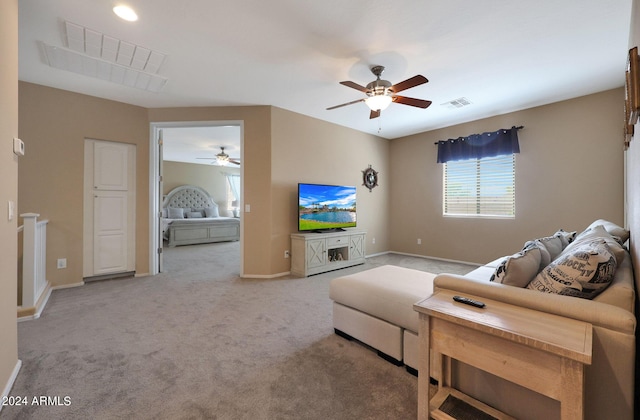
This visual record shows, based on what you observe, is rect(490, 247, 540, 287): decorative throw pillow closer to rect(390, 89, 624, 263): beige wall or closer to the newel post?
rect(390, 89, 624, 263): beige wall

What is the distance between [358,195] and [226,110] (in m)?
2.87

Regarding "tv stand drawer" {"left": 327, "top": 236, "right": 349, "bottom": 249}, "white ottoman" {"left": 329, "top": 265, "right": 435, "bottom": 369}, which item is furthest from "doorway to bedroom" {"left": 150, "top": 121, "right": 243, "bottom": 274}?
"white ottoman" {"left": 329, "top": 265, "right": 435, "bottom": 369}

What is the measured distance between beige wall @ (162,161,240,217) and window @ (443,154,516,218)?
24.4 ft

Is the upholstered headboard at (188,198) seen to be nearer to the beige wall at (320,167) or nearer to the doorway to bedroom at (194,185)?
the doorway to bedroom at (194,185)

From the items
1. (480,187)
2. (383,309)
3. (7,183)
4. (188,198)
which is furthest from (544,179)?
(188,198)

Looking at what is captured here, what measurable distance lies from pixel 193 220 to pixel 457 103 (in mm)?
6532

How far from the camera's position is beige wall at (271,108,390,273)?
13.3ft

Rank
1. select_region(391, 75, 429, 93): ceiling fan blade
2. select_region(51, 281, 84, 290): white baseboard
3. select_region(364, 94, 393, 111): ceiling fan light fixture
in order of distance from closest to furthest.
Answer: select_region(391, 75, 429, 93): ceiling fan blade → select_region(364, 94, 393, 111): ceiling fan light fixture → select_region(51, 281, 84, 290): white baseboard

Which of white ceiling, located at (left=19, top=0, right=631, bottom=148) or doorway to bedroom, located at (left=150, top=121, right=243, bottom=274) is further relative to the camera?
doorway to bedroom, located at (left=150, top=121, right=243, bottom=274)

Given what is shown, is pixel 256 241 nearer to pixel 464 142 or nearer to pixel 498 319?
pixel 498 319

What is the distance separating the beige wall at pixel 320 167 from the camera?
4055 millimetres

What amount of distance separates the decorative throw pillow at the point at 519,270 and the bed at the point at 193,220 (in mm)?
7012

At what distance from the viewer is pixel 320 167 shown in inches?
182

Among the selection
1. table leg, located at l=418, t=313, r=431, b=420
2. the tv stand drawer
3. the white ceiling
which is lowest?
table leg, located at l=418, t=313, r=431, b=420
